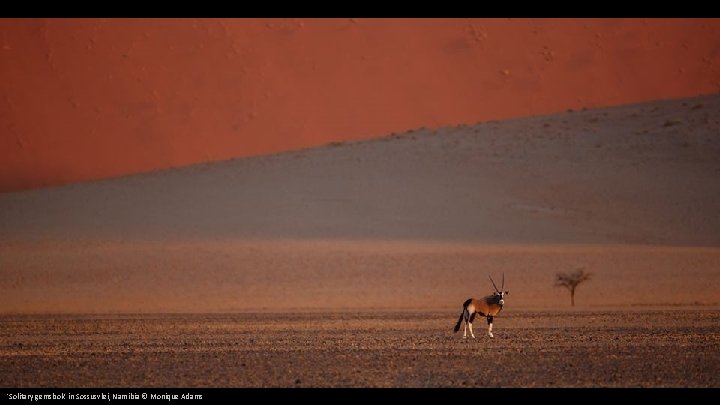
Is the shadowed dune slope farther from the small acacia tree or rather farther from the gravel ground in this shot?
the gravel ground

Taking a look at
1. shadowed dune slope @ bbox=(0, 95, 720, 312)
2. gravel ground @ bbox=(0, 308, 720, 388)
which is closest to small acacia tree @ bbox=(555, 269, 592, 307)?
shadowed dune slope @ bbox=(0, 95, 720, 312)

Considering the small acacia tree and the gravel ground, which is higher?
the small acacia tree

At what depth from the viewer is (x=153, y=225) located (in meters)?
38.8

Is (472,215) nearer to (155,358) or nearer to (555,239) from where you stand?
(555,239)

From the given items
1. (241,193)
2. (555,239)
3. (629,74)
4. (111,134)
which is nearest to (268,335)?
(555,239)

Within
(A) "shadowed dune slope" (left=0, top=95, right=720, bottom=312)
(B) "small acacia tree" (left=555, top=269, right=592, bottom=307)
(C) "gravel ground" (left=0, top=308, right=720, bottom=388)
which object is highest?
(A) "shadowed dune slope" (left=0, top=95, right=720, bottom=312)

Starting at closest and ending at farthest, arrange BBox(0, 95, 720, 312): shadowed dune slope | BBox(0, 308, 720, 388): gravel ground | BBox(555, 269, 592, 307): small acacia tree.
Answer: BBox(0, 308, 720, 388): gravel ground, BBox(555, 269, 592, 307): small acacia tree, BBox(0, 95, 720, 312): shadowed dune slope

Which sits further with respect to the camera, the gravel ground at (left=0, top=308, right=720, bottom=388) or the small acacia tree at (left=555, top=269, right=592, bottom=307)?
the small acacia tree at (left=555, top=269, right=592, bottom=307)

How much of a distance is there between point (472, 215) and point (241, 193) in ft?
28.7

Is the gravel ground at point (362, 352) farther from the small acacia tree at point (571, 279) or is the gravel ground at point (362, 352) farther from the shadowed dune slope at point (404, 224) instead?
the shadowed dune slope at point (404, 224)

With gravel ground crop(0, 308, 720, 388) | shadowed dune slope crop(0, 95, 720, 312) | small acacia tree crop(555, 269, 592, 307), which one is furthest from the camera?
shadowed dune slope crop(0, 95, 720, 312)

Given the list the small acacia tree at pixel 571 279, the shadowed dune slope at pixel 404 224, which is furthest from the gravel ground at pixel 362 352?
the shadowed dune slope at pixel 404 224

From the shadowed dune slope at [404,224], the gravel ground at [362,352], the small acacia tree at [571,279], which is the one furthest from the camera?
the shadowed dune slope at [404,224]
